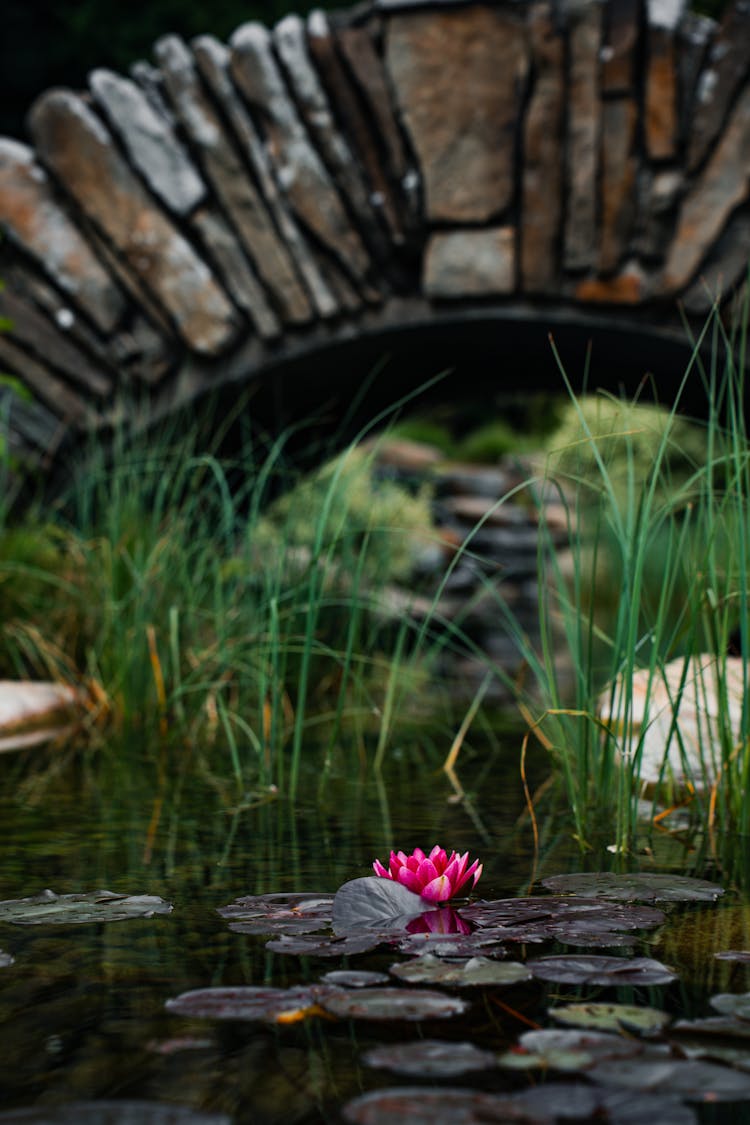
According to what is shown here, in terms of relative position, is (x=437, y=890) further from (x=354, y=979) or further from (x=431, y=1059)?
(x=431, y=1059)

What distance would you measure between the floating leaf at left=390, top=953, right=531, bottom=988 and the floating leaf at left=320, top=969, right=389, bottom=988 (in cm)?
2

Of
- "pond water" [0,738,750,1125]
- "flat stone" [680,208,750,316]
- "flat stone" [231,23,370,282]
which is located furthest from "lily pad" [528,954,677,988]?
"flat stone" [231,23,370,282]

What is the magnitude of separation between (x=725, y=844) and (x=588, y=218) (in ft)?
7.76

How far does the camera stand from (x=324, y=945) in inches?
41.9

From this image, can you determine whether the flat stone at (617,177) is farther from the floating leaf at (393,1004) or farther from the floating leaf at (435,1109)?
the floating leaf at (435,1109)

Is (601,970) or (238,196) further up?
(238,196)

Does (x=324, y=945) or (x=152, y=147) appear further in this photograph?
(x=152, y=147)

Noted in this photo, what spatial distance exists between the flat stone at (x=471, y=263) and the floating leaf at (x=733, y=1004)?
294 centimetres

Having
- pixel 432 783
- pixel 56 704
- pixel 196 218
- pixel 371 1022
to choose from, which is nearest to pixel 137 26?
pixel 196 218

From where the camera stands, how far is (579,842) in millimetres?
1629

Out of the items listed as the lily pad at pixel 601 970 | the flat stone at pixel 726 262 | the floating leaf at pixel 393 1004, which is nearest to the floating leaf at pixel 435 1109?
the floating leaf at pixel 393 1004

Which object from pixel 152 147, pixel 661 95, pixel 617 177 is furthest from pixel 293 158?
pixel 661 95

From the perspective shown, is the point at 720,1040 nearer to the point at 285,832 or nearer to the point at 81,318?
the point at 285,832

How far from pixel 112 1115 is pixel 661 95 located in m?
3.39
